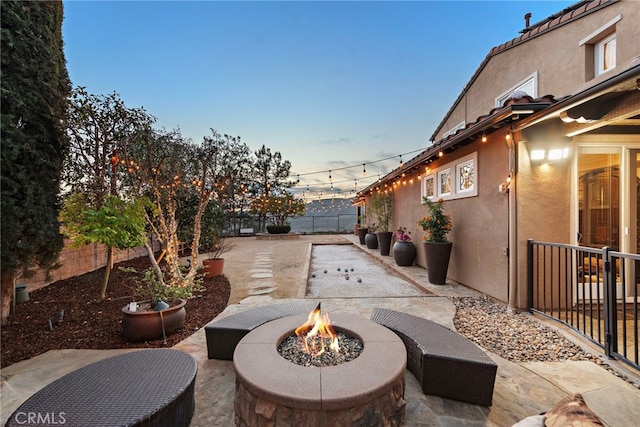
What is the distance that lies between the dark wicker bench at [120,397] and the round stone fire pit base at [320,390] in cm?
35

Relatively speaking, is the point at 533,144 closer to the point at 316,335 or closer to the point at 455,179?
the point at 455,179

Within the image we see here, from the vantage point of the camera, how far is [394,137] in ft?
46.4

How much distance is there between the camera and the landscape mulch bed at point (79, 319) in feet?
9.29

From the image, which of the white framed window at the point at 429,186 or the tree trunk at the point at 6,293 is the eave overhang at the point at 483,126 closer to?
the white framed window at the point at 429,186

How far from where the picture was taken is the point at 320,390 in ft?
4.65

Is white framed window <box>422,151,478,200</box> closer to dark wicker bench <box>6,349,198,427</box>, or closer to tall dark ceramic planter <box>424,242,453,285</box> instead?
tall dark ceramic planter <box>424,242,453,285</box>

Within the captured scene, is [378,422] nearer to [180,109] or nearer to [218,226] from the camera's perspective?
A: [218,226]

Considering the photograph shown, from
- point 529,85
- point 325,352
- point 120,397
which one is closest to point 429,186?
point 529,85

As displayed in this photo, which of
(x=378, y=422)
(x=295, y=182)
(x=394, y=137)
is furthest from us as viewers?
(x=295, y=182)

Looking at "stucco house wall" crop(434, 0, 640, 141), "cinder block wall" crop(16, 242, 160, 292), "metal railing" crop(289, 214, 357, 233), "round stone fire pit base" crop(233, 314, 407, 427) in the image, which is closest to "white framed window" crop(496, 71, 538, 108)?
"stucco house wall" crop(434, 0, 640, 141)

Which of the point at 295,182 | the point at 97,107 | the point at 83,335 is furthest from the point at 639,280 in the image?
the point at 295,182

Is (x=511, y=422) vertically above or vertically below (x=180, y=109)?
below

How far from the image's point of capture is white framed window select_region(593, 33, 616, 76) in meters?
4.77

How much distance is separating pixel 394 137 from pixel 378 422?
46.4ft
